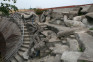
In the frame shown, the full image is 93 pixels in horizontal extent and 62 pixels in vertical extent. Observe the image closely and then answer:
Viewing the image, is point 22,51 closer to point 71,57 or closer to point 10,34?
point 10,34

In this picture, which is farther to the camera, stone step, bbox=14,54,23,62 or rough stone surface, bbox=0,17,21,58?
rough stone surface, bbox=0,17,21,58

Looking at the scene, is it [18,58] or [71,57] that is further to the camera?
[18,58]

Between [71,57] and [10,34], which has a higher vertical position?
[71,57]

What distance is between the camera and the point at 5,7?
11.0 feet

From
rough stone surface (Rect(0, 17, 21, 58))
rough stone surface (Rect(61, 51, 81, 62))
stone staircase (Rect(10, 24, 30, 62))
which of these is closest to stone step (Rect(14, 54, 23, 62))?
stone staircase (Rect(10, 24, 30, 62))

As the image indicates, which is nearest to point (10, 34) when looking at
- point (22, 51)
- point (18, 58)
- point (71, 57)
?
point (22, 51)

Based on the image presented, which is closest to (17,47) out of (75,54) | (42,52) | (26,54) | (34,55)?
(26,54)

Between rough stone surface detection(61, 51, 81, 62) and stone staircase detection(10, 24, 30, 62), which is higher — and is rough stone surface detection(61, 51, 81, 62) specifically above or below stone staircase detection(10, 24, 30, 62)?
above

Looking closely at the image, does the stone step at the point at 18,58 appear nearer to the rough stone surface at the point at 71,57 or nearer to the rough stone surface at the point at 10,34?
the rough stone surface at the point at 10,34

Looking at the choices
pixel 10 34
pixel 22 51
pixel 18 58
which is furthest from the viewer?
pixel 10 34

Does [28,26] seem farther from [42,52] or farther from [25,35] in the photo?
[42,52]

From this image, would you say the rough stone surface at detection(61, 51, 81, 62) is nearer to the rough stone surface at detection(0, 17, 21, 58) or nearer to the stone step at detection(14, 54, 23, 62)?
the stone step at detection(14, 54, 23, 62)

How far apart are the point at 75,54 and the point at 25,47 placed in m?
5.04

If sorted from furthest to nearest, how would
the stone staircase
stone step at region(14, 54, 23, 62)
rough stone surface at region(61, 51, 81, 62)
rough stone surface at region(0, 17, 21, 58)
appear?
rough stone surface at region(0, 17, 21, 58), the stone staircase, stone step at region(14, 54, 23, 62), rough stone surface at region(61, 51, 81, 62)
